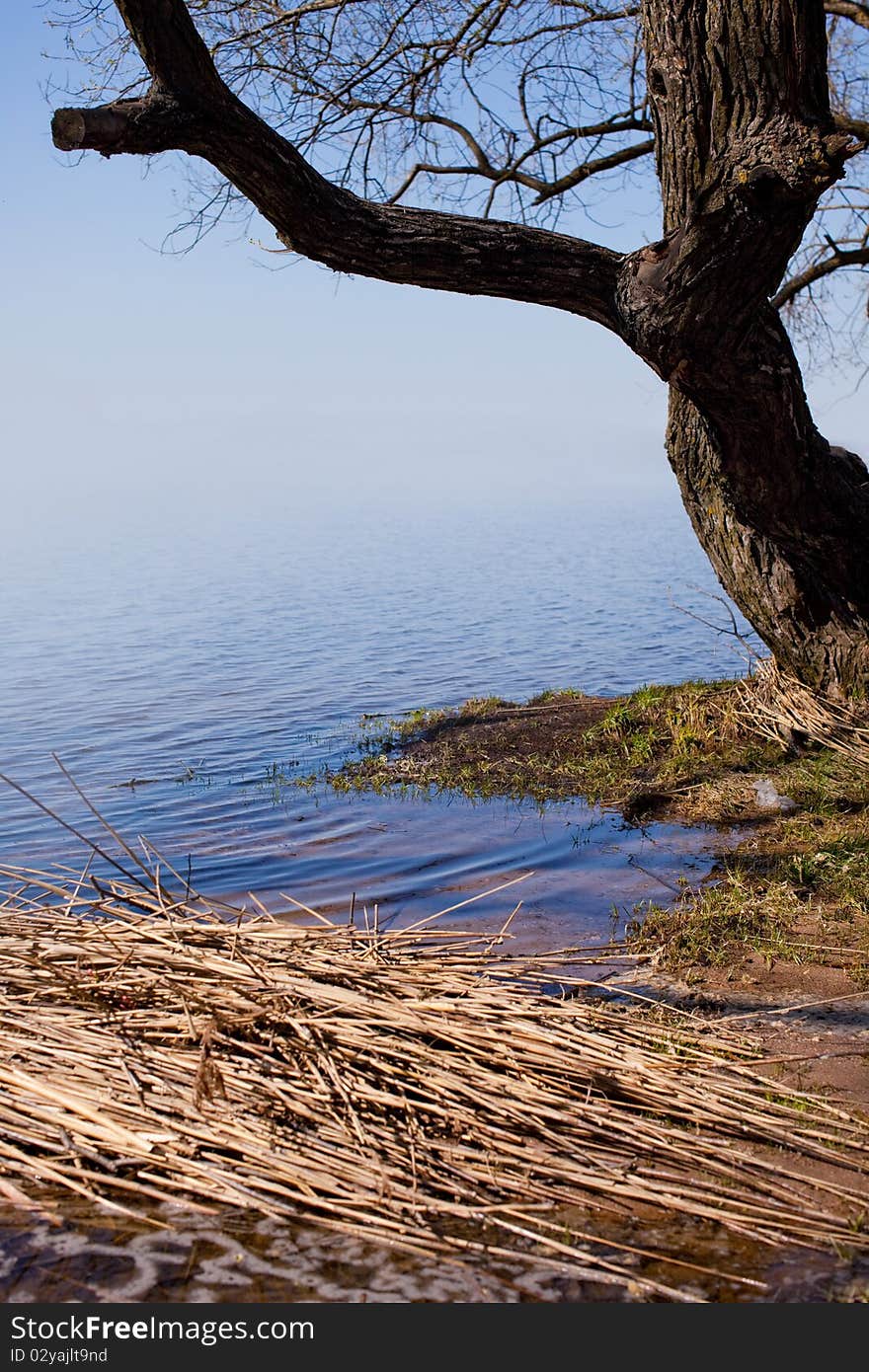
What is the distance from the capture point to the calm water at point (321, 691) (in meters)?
6.89

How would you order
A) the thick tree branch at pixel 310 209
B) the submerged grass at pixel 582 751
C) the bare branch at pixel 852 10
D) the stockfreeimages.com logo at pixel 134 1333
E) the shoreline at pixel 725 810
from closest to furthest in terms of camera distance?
the stockfreeimages.com logo at pixel 134 1333 < the shoreline at pixel 725 810 < the thick tree branch at pixel 310 209 < the submerged grass at pixel 582 751 < the bare branch at pixel 852 10

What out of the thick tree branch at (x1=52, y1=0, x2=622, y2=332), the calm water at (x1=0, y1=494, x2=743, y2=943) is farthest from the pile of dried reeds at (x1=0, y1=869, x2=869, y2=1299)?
the thick tree branch at (x1=52, y1=0, x2=622, y2=332)

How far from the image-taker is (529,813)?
25.8 feet

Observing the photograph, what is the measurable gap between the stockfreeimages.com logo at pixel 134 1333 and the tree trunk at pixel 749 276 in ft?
15.1

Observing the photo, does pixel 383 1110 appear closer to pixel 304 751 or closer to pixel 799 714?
pixel 799 714

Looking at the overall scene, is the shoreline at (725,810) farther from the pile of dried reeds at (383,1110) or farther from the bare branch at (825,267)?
the bare branch at (825,267)

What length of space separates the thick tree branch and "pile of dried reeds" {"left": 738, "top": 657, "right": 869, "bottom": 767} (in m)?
2.90

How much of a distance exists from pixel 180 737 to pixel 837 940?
7.66 m

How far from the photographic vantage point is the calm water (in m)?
6.89

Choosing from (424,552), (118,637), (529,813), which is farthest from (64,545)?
(529,813)

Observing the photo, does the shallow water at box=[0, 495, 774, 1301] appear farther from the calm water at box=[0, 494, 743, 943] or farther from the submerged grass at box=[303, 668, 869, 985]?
the submerged grass at box=[303, 668, 869, 985]

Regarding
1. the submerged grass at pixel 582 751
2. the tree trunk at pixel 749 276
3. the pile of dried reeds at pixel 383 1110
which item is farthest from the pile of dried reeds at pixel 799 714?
the pile of dried reeds at pixel 383 1110

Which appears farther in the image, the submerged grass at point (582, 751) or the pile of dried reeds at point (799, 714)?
the submerged grass at point (582, 751)

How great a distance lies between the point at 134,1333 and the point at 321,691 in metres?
10.9
